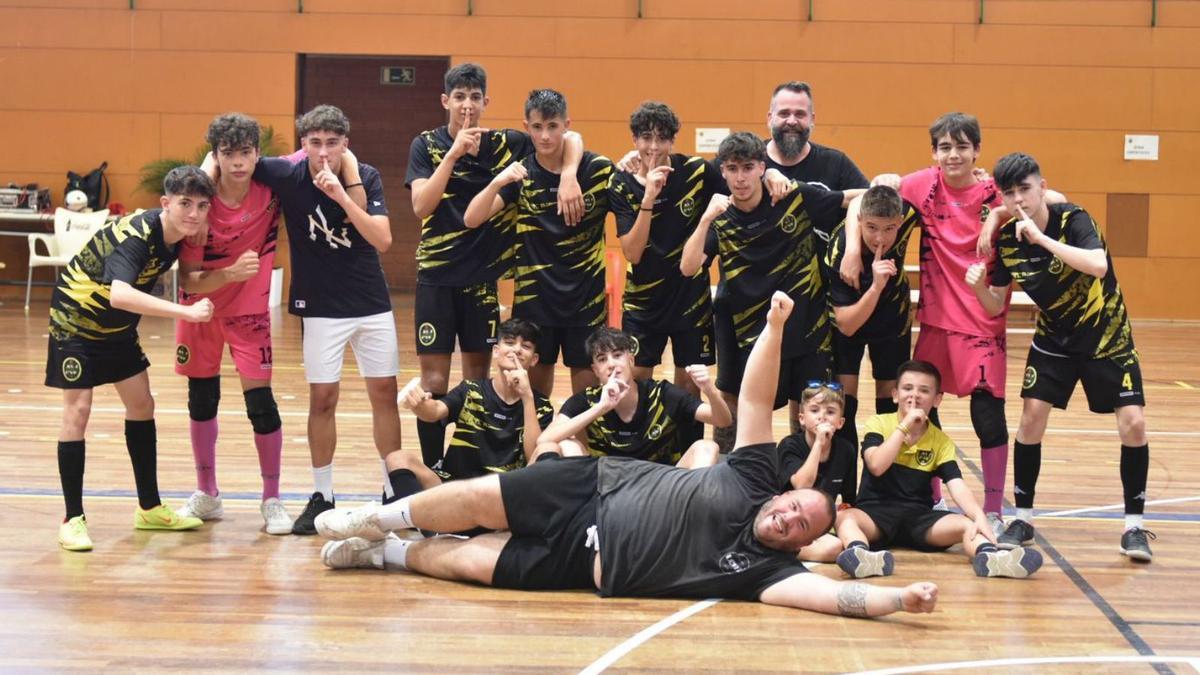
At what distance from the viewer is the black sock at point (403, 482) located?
5.03 metres

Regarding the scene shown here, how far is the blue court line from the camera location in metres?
3.93

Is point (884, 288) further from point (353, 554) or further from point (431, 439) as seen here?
point (353, 554)

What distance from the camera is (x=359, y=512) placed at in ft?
15.3

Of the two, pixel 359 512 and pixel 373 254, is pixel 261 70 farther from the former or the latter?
pixel 359 512

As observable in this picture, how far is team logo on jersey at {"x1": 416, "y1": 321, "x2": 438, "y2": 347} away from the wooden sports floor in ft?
2.68

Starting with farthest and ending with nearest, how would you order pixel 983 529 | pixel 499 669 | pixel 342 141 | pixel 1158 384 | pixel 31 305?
pixel 31 305 → pixel 1158 384 → pixel 342 141 → pixel 983 529 → pixel 499 669

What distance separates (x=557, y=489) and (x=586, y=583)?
36 cm

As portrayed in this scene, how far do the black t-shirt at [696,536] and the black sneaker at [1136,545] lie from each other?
1475 mm

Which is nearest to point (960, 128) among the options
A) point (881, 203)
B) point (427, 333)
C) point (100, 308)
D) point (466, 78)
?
point (881, 203)

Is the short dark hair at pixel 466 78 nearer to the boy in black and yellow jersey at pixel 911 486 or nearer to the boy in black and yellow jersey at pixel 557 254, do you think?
the boy in black and yellow jersey at pixel 557 254

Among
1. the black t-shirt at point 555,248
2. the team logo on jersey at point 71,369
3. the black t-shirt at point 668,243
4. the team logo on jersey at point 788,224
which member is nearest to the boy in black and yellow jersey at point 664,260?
the black t-shirt at point 668,243

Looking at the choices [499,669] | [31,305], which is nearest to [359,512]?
[499,669]

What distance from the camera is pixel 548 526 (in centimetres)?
446

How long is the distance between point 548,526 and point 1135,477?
242cm
